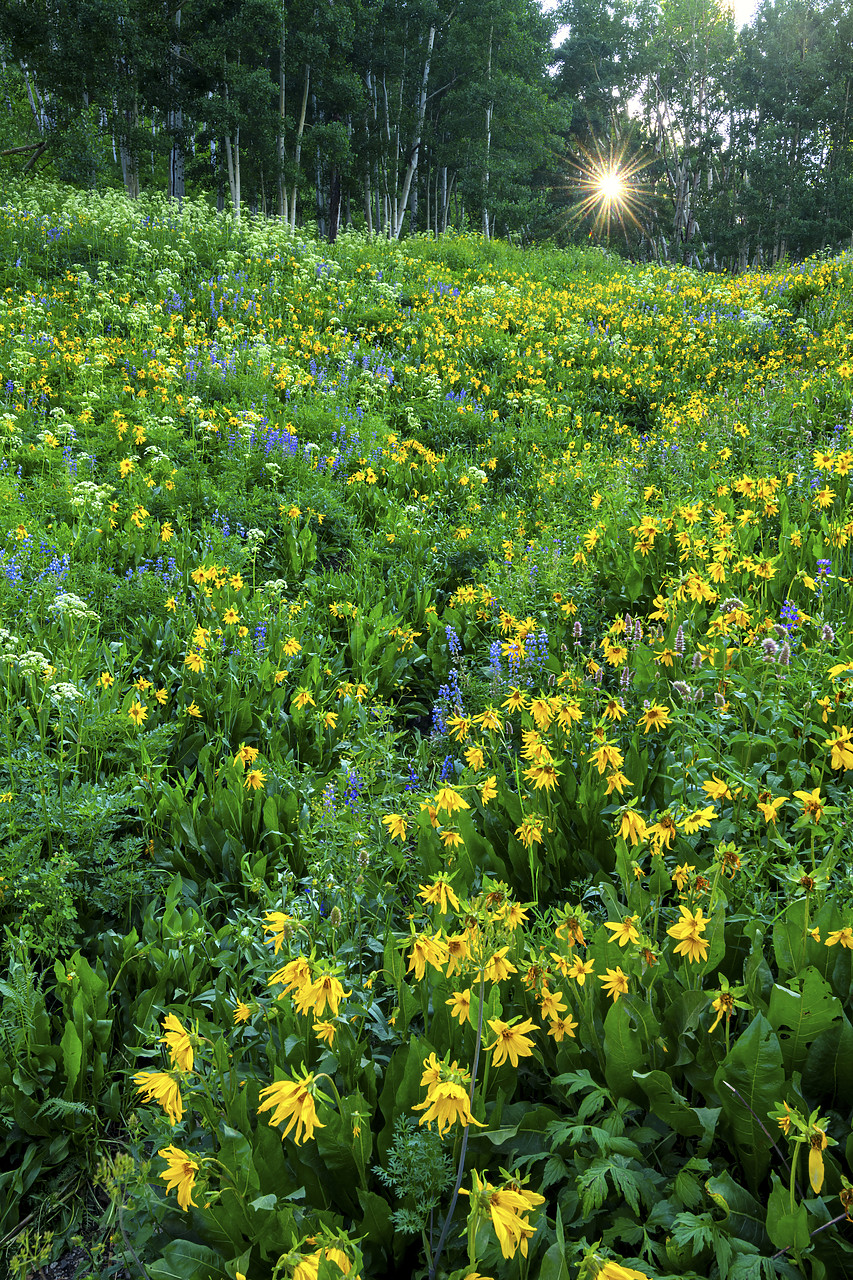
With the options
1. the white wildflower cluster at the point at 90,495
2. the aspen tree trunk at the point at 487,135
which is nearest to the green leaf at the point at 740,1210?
the white wildflower cluster at the point at 90,495

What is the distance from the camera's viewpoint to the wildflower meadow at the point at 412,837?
145 cm

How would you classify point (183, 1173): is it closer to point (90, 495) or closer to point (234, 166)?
point (90, 495)

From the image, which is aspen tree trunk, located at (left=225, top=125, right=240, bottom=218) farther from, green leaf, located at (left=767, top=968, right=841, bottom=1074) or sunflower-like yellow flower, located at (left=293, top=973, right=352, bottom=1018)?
green leaf, located at (left=767, top=968, right=841, bottom=1074)

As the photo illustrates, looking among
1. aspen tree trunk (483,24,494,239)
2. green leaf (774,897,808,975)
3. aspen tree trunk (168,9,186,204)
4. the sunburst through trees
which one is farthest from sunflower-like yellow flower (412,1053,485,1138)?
the sunburst through trees

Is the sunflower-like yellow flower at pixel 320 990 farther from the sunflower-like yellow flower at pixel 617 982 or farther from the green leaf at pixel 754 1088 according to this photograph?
the green leaf at pixel 754 1088

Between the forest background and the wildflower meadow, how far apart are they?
1517 cm

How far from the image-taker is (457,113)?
27219 millimetres

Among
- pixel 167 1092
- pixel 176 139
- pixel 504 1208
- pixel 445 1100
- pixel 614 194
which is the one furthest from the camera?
pixel 614 194

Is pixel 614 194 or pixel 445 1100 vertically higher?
pixel 614 194

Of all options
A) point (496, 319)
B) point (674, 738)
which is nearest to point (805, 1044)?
point (674, 738)

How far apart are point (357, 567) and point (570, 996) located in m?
3.55

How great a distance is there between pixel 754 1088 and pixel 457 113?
33.0m

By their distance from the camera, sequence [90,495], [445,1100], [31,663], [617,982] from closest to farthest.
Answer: [445,1100] < [617,982] < [31,663] < [90,495]

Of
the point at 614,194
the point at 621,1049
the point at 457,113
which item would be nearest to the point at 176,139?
the point at 457,113
